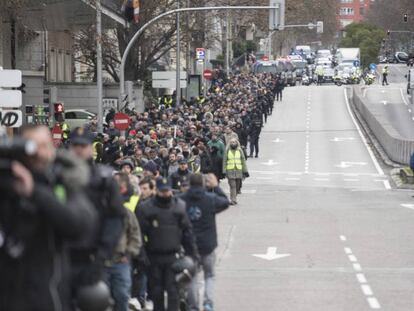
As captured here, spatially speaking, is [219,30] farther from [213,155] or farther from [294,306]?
[294,306]

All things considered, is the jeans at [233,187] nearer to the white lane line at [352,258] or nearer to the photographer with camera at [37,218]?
the white lane line at [352,258]

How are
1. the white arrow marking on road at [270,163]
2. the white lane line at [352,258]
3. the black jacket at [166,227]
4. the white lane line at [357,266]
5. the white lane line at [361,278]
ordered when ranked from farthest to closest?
the white arrow marking on road at [270,163], the white lane line at [352,258], the white lane line at [357,266], the white lane line at [361,278], the black jacket at [166,227]

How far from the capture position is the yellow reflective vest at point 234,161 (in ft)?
93.6

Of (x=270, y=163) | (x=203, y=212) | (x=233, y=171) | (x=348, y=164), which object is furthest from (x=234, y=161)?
(x=203, y=212)

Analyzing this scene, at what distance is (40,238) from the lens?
6484mm

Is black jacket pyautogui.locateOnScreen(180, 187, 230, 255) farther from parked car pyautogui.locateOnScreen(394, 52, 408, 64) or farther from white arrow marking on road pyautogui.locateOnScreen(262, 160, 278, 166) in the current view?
parked car pyautogui.locateOnScreen(394, 52, 408, 64)

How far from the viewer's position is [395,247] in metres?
20.9

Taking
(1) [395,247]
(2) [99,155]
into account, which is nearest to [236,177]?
(2) [99,155]

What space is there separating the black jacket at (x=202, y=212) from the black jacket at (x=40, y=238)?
6871 millimetres

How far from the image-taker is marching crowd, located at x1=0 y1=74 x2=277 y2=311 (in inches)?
249

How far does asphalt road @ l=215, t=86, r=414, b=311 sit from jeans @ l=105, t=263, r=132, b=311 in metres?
2.89

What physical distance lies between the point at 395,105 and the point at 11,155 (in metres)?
71.0

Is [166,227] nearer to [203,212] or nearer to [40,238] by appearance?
[203,212]

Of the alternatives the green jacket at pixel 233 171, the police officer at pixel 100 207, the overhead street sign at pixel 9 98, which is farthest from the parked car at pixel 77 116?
the police officer at pixel 100 207
